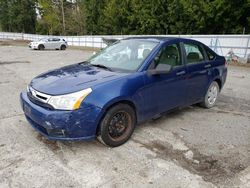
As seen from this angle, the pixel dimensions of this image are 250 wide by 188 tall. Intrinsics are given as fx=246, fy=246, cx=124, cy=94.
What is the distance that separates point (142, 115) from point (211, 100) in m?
2.31

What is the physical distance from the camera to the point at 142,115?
379 centimetres

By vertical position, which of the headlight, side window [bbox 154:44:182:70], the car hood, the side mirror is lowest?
the headlight

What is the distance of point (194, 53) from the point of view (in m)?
4.75

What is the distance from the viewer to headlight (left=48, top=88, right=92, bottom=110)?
3072 millimetres

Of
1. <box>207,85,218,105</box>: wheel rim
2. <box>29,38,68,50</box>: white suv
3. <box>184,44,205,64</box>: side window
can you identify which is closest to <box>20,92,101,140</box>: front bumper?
<box>184,44,205,64</box>: side window

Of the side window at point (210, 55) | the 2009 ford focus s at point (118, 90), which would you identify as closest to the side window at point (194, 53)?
the 2009 ford focus s at point (118, 90)

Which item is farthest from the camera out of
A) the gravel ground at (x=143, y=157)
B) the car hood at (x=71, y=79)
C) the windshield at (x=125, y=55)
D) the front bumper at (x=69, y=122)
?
the windshield at (x=125, y=55)

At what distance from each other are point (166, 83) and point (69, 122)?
1754mm

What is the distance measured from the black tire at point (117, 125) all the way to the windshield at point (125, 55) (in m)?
0.67

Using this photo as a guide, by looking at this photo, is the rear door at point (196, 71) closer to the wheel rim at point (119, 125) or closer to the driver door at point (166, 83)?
the driver door at point (166, 83)

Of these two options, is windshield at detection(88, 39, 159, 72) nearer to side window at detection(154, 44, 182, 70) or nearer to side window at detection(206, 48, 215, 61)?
side window at detection(154, 44, 182, 70)

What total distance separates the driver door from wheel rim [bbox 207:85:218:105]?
1.01 m

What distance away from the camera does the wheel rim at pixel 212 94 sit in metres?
5.26

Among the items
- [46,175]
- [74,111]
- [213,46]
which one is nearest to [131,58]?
[74,111]
